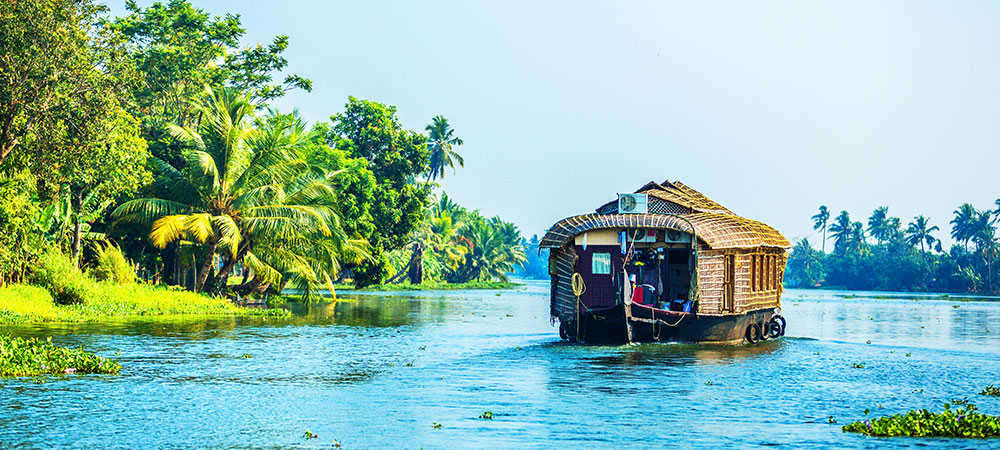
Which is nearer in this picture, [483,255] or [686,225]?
[686,225]

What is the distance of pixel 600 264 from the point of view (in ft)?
79.3

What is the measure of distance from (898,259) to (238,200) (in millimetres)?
89919

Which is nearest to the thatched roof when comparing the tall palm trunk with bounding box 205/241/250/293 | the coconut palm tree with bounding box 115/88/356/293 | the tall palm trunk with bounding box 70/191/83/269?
the coconut palm tree with bounding box 115/88/356/293

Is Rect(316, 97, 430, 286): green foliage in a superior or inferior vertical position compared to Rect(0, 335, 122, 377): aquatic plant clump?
superior

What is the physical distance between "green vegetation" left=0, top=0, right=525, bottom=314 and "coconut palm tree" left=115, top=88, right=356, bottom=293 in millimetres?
66

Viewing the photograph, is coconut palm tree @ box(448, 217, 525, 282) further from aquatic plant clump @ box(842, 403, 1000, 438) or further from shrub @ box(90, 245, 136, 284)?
aquatic plant clump @ box(842, 403, 1000, 438)

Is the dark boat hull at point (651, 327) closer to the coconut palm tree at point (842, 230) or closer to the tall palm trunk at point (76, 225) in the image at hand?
the tall palm trunk at point (76, 225)

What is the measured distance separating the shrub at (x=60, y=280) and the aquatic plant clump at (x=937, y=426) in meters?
24.2

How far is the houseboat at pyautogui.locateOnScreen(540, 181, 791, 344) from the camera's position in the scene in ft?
75.4

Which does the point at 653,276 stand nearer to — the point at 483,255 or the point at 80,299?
the point at 80,299

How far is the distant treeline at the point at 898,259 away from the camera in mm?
97500

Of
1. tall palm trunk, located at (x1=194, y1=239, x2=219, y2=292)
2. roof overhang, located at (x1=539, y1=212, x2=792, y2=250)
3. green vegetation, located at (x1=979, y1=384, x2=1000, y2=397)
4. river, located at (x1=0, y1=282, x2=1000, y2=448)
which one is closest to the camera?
river, located at (x1=0, y1=282, x2=1000, y2=448)

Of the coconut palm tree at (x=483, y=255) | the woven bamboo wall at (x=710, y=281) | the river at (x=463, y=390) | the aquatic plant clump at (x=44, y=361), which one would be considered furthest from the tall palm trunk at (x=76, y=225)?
the coconut palm tree at (x=483, y=255)

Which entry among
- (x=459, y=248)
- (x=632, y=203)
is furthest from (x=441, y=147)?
(x=632, y=203)
